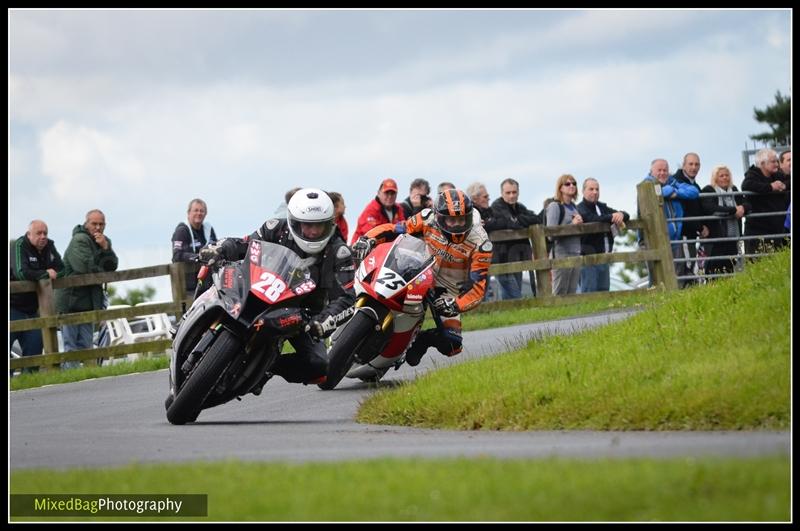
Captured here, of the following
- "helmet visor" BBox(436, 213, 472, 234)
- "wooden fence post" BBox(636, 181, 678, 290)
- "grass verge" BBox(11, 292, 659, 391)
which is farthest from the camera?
"wooden fence post" BBox(636, 181, 678, 290)

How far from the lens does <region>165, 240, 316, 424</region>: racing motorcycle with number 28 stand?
35.1ft

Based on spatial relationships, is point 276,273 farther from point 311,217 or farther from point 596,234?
point 596,234

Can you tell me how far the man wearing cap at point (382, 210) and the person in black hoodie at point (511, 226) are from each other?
2551mm

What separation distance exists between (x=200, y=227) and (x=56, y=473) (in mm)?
10382

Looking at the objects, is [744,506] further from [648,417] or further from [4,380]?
[4,380]

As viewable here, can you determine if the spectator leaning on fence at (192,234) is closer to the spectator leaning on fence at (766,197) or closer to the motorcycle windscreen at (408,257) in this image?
the motorcycle windscreen at (408,257)

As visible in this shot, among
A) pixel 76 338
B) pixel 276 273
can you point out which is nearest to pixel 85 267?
pixel 76 338

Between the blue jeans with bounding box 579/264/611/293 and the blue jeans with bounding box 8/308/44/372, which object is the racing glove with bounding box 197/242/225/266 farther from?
the blue jeans with bounding box 579/264/611/293

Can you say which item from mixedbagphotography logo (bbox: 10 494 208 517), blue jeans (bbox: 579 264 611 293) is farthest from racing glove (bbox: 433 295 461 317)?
blue jeans (bbox: 579 264 611 293)

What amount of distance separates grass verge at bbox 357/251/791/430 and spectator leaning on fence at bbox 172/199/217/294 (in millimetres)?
6741

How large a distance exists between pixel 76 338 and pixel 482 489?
13.3m

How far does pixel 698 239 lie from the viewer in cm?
2105

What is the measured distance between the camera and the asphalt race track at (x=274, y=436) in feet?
27.4
